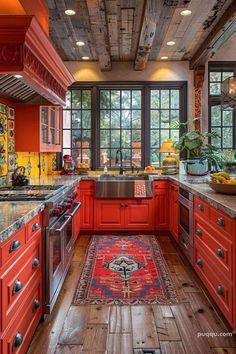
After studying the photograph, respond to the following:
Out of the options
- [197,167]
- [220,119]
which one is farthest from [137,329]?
[220,119]

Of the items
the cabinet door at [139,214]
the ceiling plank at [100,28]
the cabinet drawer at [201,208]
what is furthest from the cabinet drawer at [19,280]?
the cabinet door at [139,214]

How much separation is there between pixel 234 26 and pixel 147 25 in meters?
1.05

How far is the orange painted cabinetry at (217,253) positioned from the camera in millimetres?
2170

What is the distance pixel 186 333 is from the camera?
2285 mm

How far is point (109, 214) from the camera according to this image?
503 centimetres

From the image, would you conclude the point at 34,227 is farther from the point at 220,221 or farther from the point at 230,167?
the point at 230,167

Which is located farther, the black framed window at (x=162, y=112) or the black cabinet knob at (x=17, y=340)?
the black framed window at (x=162, y=112)

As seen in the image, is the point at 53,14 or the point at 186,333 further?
the point at 53,14

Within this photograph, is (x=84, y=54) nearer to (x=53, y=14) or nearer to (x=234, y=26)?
(x=53, y=14)

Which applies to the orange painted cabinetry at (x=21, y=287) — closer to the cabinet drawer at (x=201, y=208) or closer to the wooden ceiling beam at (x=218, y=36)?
the cabinet drawer at (x=201, y=208)

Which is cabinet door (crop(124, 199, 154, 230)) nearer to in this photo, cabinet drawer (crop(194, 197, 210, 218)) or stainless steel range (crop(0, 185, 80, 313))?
cabinet drawer (crop(194, 197, 210, 218))

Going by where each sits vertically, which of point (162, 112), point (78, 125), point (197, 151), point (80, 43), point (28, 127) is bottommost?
point (197, 151)

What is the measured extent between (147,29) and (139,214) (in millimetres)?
2480

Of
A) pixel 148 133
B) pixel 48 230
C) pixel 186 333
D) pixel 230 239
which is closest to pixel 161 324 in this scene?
pixel 186 333
